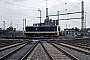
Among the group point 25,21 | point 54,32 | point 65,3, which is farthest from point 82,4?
point 25,21

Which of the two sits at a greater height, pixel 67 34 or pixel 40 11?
pixel 40 11

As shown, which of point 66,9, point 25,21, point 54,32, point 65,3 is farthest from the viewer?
point 25,21

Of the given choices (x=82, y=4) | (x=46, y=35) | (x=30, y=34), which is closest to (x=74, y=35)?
(x=46, y=35)

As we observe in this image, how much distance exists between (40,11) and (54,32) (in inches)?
445

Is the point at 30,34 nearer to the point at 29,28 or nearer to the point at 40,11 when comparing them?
the point at 29,28

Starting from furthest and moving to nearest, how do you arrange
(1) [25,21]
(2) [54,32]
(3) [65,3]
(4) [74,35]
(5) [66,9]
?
1. (1) [25,21]
2. (4) [74,35]
3. (2) [54,32]
4. (5) [66,9]
5. (3) [65,3]

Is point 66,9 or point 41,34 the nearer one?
point 66,9

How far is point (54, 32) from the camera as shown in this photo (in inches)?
3533

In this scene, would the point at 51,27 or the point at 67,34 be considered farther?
the point at 67,34

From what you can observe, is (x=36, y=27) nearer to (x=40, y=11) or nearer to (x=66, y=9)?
(x=40, y=11)

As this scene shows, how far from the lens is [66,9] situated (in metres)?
80.8

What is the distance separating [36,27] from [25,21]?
104 ft

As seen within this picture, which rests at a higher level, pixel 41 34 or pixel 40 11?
pixel 40 11

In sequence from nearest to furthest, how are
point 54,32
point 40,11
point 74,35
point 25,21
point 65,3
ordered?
point 65,3 < point 54,32 < point 40,11 < point 74,35 < point 25,21
